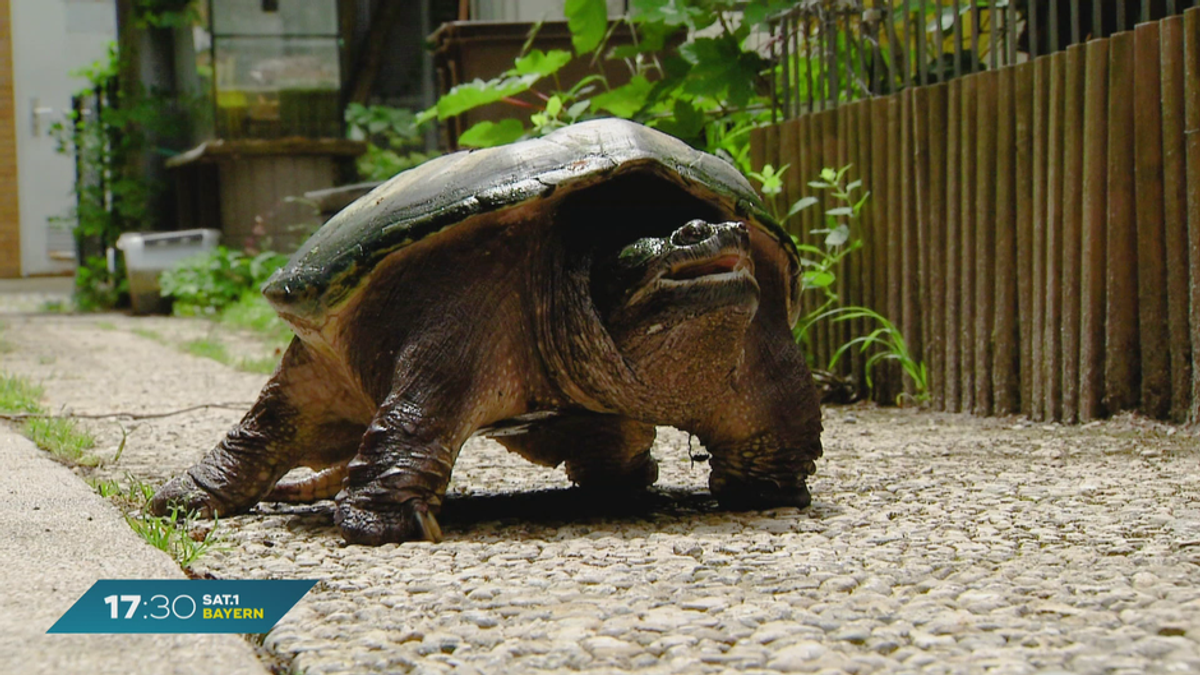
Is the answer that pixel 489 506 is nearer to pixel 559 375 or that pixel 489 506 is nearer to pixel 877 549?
pixel 559 375

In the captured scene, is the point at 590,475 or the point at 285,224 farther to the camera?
the point at 285,224

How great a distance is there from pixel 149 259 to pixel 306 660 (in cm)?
1152

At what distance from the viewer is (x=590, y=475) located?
118 inches

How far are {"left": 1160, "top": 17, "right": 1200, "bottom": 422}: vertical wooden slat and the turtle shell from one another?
67.4 inches

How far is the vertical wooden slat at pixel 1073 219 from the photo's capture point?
405 cm

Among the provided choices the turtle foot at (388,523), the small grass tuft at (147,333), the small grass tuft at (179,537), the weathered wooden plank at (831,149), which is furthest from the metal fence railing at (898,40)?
the small grass tuft at (147,333)

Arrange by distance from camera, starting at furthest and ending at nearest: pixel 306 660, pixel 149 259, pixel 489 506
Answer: pixel 149 259 → pixel 489 506 → pixel 306 660

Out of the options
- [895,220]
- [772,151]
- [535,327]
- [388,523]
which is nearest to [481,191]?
[535,327]

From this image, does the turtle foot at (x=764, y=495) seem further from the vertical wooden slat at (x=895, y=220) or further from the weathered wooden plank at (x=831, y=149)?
the weathered wooden plank at (x=831, y=149)

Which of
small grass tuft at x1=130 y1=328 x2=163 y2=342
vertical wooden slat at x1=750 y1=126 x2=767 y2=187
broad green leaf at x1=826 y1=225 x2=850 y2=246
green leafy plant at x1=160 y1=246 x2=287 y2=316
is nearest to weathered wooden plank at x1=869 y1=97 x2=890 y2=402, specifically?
broad green leaf at x1=826 y1=225 x2=850 y2=246

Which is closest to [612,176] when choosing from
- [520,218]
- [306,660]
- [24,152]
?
[520,218]

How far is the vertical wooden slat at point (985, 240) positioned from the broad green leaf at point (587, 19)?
2.51 metres

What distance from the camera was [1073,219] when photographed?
407 cm

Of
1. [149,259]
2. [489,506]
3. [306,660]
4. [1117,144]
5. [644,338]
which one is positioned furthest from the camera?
[149,259]
